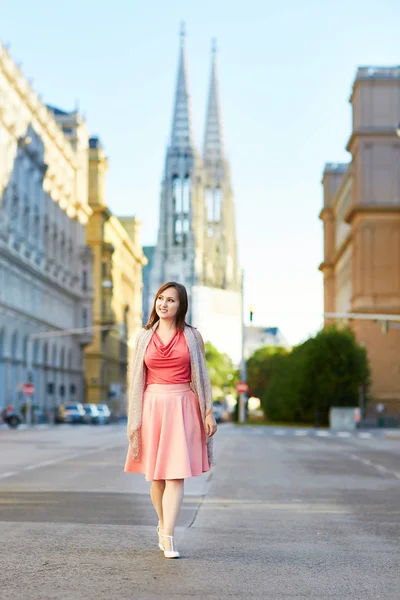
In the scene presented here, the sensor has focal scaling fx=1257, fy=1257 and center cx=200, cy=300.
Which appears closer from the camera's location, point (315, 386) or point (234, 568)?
point (234, 568)

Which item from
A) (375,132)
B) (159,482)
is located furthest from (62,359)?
(159,482)

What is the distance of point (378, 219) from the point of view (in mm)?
82438

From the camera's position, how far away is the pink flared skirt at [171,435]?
8102 mm

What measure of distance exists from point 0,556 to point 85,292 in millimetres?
99000

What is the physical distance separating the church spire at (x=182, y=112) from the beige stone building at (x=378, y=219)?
10129 cm

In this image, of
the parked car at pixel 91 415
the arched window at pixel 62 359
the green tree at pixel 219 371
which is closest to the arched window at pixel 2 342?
the parked car at pixel 91 415

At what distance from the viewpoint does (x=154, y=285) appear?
177500mm

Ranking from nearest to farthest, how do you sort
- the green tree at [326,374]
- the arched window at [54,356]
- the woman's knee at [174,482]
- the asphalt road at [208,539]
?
the asphalt road at [208,539]
the woman's knee at [174,482]
the green tree at [326,374]
the arched window at [54,356]

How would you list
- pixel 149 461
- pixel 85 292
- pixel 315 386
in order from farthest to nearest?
1. pixel 85 292
2. pixel 315 386
3. pixel 149 461

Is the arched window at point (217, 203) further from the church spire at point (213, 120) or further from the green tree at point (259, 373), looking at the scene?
the green tree at point (259, 373)

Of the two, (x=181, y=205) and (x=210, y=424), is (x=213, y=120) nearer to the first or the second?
(x=181, y=205)

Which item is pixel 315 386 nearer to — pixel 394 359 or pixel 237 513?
pixel 394 359

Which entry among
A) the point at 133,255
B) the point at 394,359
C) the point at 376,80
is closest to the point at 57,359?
the point at 394,359

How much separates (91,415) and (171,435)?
72.7 m
